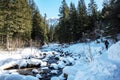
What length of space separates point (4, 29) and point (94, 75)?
83.3ft

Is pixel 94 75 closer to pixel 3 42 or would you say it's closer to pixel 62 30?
pixel 3 42

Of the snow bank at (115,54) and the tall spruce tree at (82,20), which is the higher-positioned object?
the tall spruce tree at (82,20)

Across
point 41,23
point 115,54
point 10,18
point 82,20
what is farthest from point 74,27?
point 115,54

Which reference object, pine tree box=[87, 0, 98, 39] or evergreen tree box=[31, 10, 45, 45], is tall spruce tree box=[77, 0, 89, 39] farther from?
evergreen tree box=[31, 10, 45, 45]

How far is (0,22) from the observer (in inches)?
1070

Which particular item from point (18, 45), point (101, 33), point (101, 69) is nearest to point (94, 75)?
point (101, 69)

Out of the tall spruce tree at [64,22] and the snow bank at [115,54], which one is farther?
the tall spruce tree at [64,22]

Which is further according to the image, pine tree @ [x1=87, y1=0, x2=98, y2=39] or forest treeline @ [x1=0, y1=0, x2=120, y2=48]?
pine tree @ [x1=87, y1=0, x2=98, y2=39]

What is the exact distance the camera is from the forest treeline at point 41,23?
29.3m

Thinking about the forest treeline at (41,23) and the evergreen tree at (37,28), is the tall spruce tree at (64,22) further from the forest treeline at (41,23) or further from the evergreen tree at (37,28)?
the evergreen tree at (37,28)

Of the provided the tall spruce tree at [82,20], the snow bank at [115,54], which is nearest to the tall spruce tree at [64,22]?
the tall spruce tree at [82,20]

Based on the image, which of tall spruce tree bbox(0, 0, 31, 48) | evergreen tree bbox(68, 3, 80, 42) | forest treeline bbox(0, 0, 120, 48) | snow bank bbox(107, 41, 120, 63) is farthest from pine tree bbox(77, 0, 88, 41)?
snow bank bbox(107, 41, 120, 63)

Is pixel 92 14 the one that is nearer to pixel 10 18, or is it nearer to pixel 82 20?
pixel 82 20

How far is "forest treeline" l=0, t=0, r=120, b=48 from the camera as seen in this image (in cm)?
2928
